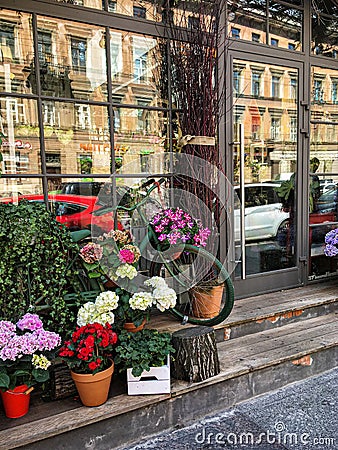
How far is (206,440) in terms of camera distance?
1846 mm

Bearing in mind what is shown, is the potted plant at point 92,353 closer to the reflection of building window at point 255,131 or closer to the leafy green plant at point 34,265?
the leafy green plant at point 34,265

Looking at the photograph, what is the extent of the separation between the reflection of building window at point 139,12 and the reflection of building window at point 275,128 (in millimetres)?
1337

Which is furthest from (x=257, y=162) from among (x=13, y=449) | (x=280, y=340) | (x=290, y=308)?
(x=13, y=449)

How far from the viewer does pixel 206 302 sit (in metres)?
2.55

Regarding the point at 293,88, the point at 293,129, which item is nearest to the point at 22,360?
the point at 293,129

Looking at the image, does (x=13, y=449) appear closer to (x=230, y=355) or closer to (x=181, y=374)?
(x=181, y=374)

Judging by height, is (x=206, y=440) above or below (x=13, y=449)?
below

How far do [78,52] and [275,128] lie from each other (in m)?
1.71

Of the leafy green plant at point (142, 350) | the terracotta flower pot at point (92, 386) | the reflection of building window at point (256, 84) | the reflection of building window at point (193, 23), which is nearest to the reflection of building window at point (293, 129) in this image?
the reflection of building window at point (256, 84)

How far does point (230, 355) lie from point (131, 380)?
2.34 feet

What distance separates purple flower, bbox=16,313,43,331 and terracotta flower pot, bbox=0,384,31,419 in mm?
257

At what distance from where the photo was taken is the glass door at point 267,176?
120 inches

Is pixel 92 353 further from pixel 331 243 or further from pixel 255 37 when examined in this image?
pixel 255 37

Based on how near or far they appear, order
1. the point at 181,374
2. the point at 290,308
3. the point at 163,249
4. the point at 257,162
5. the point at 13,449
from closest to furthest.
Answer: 1. the point at 13,449
2. the point at 181,374
3. the point at 163,249
4. the point at 290,308
5. the point at 257,162
